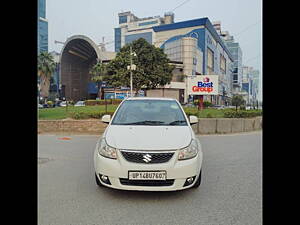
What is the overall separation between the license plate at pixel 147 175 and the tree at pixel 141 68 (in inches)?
1258

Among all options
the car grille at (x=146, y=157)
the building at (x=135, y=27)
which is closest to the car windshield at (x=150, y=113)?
the car grille at (x=146, y=157)

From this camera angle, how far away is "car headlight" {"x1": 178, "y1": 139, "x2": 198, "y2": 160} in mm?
3607

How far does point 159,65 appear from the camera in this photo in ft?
121

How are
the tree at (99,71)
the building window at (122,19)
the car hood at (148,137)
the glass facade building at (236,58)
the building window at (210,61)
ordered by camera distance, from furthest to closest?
the building window at (122,19) → the glass facade building at (236,58) → the building window at (210,61) → the tree at (99,71) → the car hood at (148,137)

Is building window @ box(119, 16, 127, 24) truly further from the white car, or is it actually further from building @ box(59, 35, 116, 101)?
the white car

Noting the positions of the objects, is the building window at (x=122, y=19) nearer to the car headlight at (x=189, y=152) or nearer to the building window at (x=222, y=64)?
the building window at (x=222, y=64)

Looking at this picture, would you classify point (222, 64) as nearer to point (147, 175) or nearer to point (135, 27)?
point (135, 27)

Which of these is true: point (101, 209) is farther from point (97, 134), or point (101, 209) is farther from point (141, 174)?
point (97, 134)

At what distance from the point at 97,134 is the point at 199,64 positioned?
6367cm

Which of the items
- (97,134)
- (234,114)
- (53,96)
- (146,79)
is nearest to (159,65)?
→ (146,79)

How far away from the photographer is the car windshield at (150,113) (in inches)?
178

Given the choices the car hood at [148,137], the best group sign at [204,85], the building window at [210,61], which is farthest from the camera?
the building window at [210,61]

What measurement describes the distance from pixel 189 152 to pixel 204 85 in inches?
680

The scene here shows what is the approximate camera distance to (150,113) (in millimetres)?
4812
